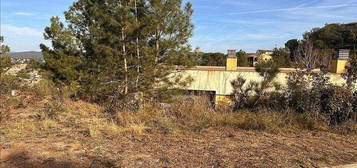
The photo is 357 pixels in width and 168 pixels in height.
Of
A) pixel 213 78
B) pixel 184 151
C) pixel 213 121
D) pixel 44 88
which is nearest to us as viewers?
pixel 184 151

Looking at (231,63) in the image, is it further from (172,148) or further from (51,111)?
(172,148)

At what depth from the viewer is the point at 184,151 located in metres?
3.38

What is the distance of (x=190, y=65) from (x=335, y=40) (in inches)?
1405

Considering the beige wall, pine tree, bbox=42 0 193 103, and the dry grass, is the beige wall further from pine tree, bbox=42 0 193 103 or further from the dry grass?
the dry grass

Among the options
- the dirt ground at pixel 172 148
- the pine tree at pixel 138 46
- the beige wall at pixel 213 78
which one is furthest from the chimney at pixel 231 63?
the dirt ground at pixel 172 148

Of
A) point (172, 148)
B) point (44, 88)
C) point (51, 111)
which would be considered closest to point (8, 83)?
point (44, 88)

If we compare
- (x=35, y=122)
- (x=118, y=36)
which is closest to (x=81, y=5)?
(x=118, y=36)

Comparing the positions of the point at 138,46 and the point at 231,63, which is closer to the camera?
the point at 138,46

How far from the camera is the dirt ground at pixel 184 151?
2967 mm

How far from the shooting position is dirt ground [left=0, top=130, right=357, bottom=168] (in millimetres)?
2967

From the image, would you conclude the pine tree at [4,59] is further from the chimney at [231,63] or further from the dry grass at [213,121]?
the chimney at [231,63]

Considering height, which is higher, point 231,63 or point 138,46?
point 138,46

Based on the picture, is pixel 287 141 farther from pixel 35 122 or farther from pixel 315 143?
pixel 35 122

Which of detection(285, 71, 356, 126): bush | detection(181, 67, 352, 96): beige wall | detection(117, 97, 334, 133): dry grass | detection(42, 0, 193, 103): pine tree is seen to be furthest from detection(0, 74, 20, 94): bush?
detection(285, 71, 356, 126): bush
